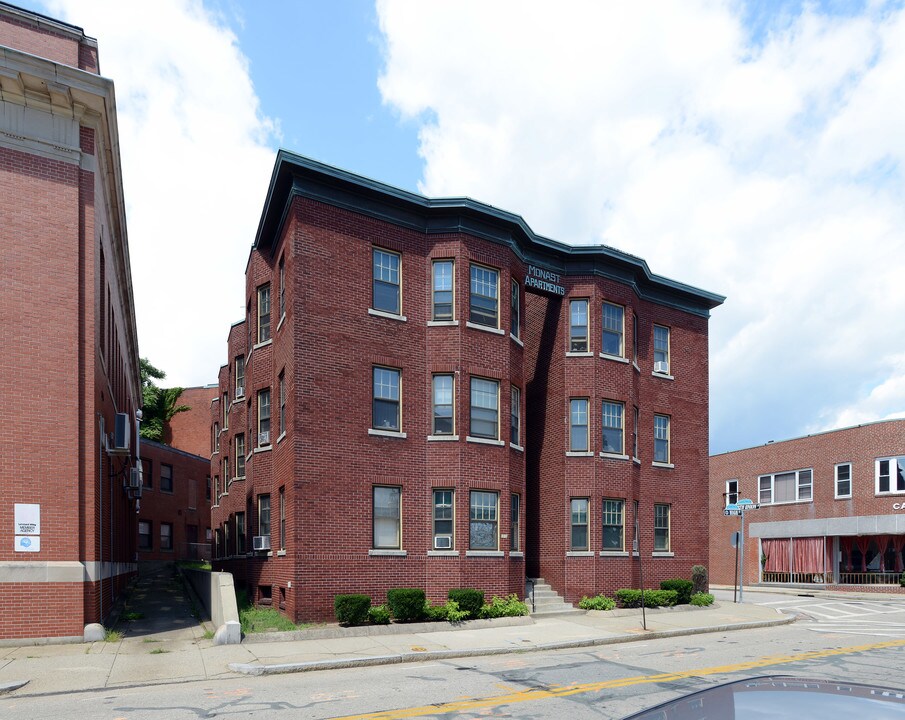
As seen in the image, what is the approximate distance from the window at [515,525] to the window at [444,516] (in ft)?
6.86

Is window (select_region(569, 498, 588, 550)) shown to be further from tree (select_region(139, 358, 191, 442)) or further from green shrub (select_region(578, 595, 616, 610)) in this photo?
tree (select_region(139, 358, 191, 442))

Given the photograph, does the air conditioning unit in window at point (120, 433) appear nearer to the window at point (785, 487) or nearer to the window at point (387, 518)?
the window at point (387, 518)

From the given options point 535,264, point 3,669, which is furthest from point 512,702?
point 535,264

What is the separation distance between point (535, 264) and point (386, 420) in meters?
7.47

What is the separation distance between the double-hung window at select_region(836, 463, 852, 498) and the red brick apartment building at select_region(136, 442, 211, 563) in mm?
37676

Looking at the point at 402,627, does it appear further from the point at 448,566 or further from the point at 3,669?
the point at 3,669

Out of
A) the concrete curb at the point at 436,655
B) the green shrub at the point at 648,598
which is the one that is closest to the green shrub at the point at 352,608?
the concrete curb at the point at 436,655

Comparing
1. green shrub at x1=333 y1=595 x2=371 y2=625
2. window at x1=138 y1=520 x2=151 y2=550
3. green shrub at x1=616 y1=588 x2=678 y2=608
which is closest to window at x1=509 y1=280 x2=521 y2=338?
green shrub at x1=616 y1=588 x2=678 y2=608

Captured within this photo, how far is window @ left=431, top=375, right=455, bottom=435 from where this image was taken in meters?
21.8

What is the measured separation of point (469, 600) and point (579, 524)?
570cm

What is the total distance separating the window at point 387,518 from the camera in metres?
20.7

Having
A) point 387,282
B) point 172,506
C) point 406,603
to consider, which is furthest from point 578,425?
point 172,506

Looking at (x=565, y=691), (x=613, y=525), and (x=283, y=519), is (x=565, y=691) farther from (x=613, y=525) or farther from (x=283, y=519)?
(x=613, y=525)

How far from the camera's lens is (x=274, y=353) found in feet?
75.9
